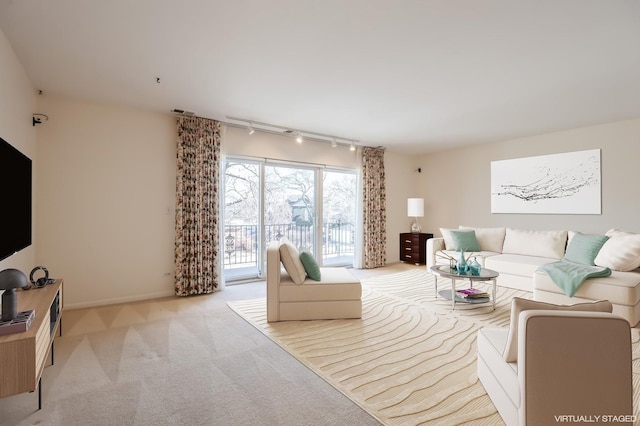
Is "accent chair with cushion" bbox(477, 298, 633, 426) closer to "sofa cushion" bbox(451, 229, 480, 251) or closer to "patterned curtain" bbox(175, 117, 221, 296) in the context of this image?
"patterned curtain" bbox(175, 117, 221, 296)

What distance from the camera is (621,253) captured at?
3.61m

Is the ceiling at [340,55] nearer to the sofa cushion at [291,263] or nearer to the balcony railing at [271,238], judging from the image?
the sofa cushion at [291,263]

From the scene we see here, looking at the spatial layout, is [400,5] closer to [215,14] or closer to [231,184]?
[215,14]

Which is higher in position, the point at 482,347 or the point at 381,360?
the point at 482,347

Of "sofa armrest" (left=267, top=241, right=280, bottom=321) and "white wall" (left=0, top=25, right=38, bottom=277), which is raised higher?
"white wall" (left=0, top=25, right=38, bottom=277)

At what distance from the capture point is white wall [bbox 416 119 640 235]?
4.52 metres

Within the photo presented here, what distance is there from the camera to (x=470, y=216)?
251 inches

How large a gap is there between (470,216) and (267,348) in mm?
5275

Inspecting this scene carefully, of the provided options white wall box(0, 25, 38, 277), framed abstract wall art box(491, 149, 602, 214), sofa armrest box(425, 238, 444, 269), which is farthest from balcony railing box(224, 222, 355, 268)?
framed abstract wall art box(491, 149, 602, 214)

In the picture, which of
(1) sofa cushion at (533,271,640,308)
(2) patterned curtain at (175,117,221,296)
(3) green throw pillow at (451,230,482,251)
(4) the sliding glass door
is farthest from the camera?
(3) green throw pillow at (451,230,482,251)

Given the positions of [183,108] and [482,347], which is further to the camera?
[183,108]


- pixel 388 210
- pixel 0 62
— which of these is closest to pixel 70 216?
pixel 0 62

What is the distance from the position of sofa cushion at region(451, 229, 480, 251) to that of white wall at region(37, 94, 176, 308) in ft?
15.4

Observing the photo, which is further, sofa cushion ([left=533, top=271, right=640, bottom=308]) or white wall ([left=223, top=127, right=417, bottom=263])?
white wall ([left=223, top=127, right=417, bottom=263])
